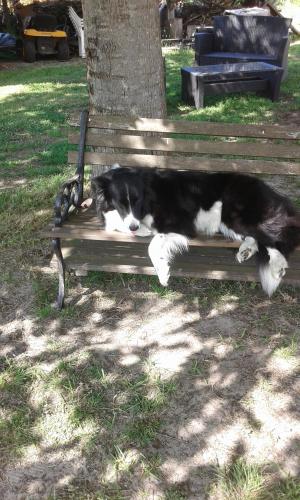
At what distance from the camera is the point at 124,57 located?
142 inches

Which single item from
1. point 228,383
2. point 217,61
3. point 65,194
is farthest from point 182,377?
point 217,61

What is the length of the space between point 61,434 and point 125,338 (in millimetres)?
814

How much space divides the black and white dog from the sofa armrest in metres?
8.09

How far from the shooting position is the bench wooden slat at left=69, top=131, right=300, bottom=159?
3361 millimetres

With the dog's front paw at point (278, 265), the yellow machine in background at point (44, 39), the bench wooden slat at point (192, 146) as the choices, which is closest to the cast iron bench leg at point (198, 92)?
the bench wooden slat at point (192, 146)

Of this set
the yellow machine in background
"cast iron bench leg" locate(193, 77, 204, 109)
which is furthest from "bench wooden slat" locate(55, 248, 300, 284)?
the yellow machine in background

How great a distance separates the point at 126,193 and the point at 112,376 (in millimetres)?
1237

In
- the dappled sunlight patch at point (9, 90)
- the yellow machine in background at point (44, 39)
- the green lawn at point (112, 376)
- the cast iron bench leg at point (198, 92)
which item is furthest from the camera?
the yellow machine in background at point (44, 39)

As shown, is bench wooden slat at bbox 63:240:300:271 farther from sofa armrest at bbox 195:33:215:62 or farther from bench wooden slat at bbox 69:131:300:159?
sofa armrest at bbox 195:33:215:62

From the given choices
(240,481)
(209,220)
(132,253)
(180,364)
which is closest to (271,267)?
(209,220)

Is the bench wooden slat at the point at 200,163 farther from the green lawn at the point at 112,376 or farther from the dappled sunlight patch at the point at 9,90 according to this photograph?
the dappled sunlight patch at the point at 9,90

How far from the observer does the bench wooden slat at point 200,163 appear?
3379 millimetres

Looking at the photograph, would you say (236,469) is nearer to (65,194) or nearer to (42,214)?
(65,194)

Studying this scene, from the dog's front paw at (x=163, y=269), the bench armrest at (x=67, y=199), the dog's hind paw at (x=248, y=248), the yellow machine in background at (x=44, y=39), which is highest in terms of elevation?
the yellow machine in background at (x=44, y=39)
